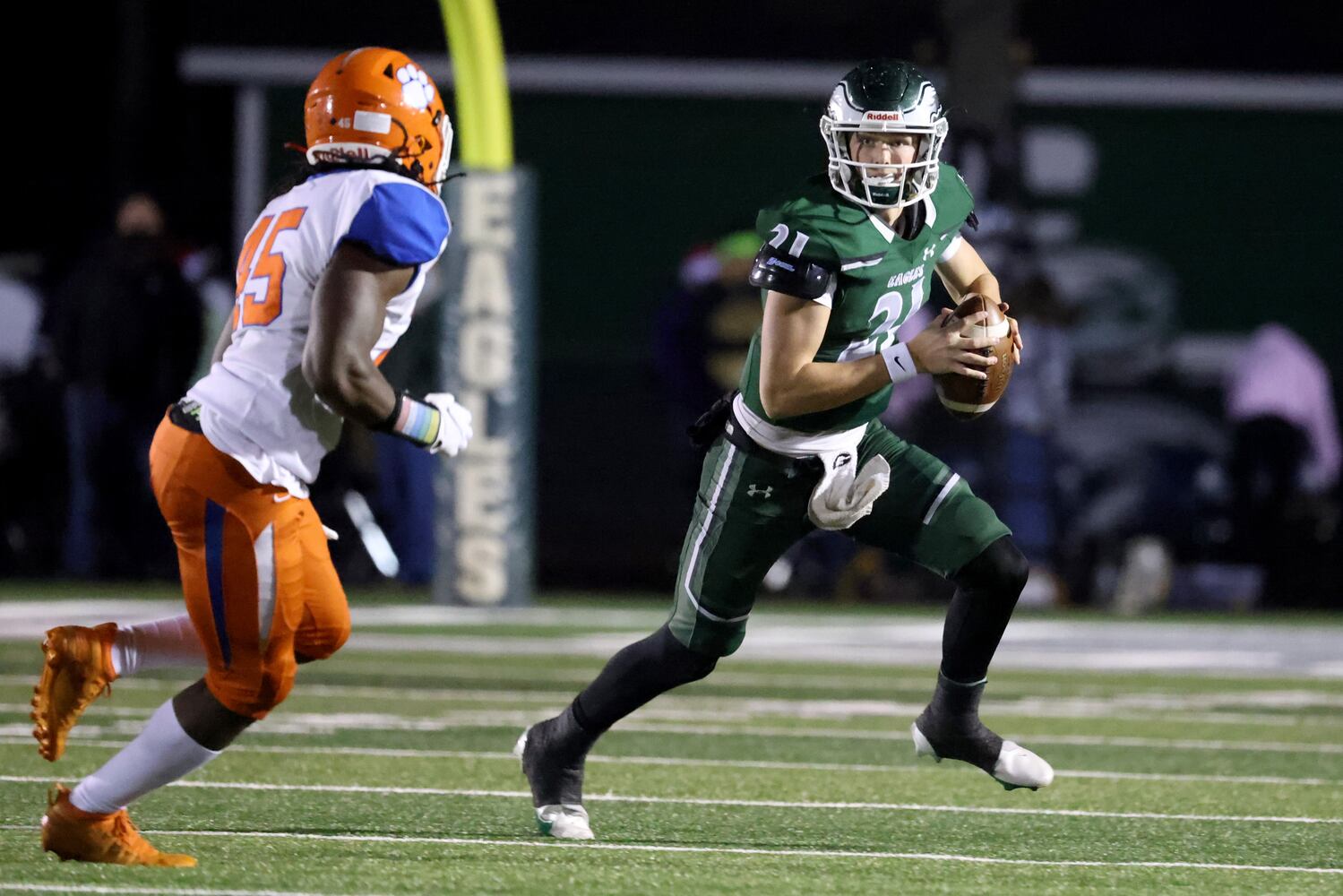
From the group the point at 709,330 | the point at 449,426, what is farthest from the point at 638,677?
the point at 709,330

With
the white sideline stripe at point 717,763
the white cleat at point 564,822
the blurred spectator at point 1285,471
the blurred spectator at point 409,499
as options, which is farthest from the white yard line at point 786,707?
→ the blurred spectator at point 1285,471

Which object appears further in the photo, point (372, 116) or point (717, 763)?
point (717, 763)

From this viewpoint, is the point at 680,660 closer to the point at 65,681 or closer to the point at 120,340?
the point at 65,681

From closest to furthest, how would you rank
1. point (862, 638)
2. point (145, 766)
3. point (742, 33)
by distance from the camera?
point (145, 766) < point (862, 638) < point (742, 33)

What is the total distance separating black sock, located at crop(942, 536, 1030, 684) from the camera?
213 inches

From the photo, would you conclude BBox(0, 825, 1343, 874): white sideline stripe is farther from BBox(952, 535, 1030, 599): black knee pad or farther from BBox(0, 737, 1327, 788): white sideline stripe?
BBox(0, 737, 1327, 788): white sideline stripe

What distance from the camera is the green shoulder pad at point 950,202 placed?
217 inches

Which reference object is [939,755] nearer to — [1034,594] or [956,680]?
[956,680]

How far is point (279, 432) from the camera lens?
4.84 metres

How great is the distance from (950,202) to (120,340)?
25.9 ft

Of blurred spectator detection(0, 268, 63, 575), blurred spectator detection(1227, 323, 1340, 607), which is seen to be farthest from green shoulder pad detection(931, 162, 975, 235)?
blurred spectator detection(0, 268, 63, 575)

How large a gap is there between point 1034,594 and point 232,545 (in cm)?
879

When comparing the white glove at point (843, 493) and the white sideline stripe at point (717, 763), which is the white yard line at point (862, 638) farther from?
the white glove at point (843, 493)

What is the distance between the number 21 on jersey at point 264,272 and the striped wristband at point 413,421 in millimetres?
302
